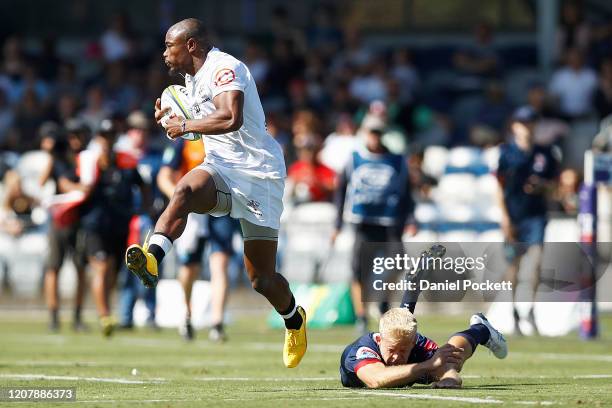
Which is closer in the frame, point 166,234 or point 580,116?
point 166,234

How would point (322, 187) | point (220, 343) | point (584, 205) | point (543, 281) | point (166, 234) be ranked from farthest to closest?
point (322, 187)
point (584, 205)
point (220, 343)
point (543, 281)
point (166, 234)

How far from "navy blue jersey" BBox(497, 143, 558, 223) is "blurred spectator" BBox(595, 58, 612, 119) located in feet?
18.1

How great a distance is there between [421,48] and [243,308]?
24.8 ft

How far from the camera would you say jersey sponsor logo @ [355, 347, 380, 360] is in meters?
9.32

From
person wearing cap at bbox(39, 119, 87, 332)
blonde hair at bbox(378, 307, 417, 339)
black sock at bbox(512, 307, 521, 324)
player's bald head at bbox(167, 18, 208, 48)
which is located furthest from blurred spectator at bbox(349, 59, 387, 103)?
blonde hair at bbox(378, 307, 417, 339)

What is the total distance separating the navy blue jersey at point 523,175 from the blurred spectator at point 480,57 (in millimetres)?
7350

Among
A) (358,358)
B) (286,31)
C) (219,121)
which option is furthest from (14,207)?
(358,358)

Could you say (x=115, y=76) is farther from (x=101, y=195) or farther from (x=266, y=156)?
(x=266, y=156)

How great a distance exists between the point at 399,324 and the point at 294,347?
6.50ft

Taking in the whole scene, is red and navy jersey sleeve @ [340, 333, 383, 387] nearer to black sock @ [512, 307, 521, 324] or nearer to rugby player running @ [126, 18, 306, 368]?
rugby player running @ [126, 18, 306, 368]

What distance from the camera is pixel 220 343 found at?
51.2 ft

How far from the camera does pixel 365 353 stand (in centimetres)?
933

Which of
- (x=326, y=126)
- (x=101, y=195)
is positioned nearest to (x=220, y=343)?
(x=101, y=195)

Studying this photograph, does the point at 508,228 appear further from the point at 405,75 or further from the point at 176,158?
the point at 405,75
